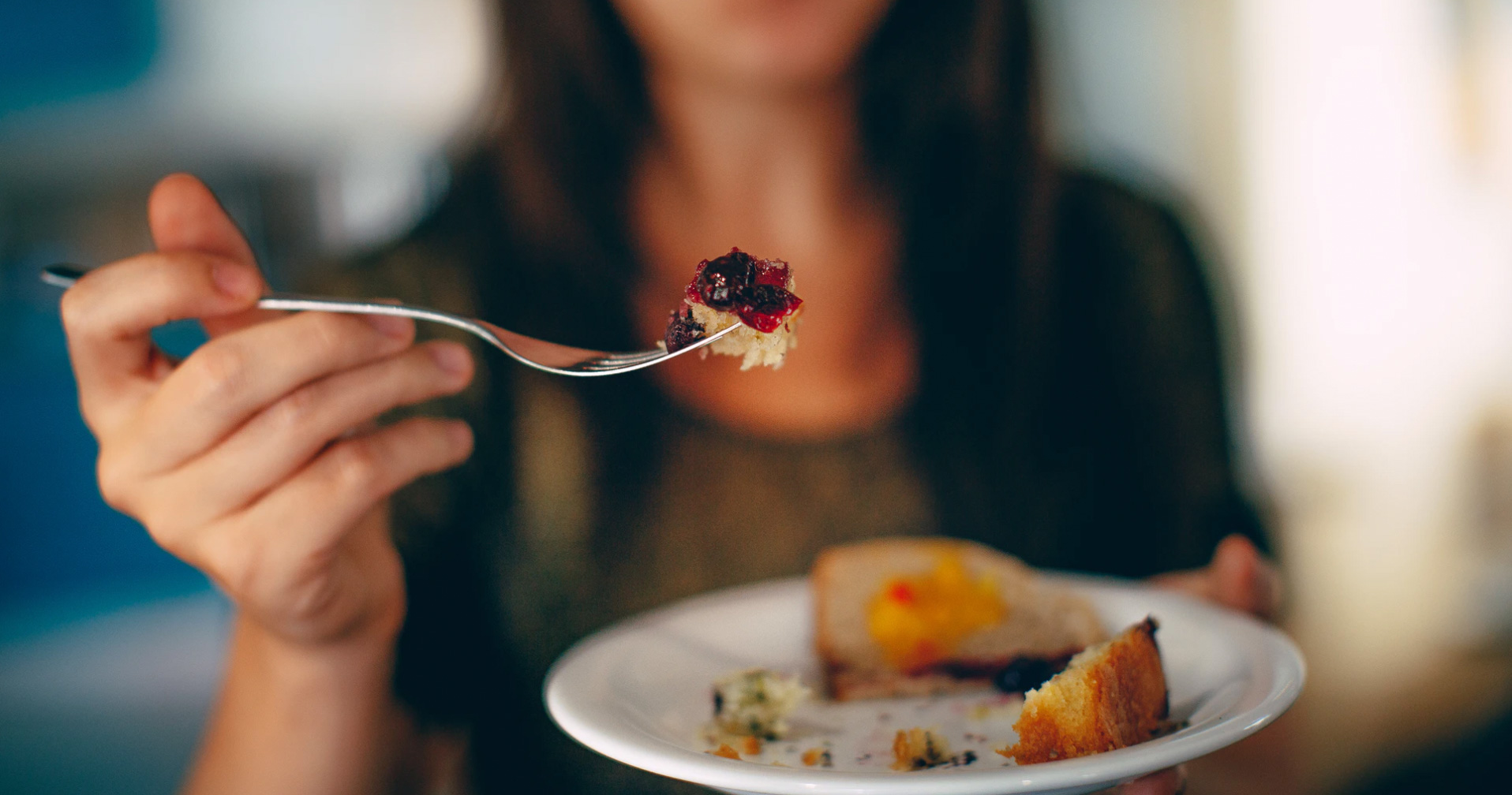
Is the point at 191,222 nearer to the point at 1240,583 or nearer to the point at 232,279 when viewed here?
the point at 232,279

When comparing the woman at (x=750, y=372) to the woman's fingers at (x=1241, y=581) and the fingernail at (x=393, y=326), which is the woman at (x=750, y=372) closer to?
the woman's fingers at (x=1241, y=581)

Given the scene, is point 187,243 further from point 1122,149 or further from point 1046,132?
point 1122,149

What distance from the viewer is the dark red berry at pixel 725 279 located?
33.5 inches

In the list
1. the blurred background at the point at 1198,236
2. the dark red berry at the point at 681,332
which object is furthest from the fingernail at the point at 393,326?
the blurred background at the point at 1198,236

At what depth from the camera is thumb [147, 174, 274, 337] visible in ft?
2.90

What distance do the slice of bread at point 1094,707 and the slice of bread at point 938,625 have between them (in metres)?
0.16

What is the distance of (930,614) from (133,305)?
0.89m

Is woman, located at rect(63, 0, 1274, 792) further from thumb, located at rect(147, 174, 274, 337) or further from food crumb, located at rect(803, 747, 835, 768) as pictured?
food crumb, located at rect(803, 747, 835, 768)

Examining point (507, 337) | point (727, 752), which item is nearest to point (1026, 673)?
point (727, 752)

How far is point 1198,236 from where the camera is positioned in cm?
209

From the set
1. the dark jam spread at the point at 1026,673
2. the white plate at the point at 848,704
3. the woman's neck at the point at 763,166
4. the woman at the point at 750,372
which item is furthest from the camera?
the woman's neck at the point at 763,166

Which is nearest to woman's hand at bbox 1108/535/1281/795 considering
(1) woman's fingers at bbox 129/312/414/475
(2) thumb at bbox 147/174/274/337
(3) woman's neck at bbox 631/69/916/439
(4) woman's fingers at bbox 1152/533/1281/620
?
(4) woman's fingers at bbox 1152/533/1281/620

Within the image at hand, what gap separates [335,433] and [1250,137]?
16.3 ft

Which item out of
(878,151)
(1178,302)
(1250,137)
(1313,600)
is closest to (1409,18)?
(1250,137)
